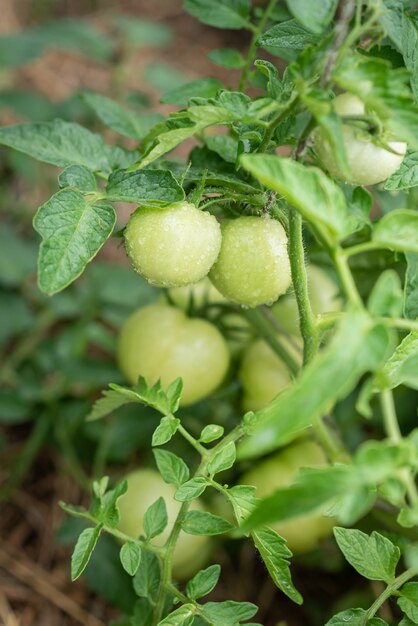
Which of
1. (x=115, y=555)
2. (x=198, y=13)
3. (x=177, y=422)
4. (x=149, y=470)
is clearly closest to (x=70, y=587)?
(x=115, y=555)

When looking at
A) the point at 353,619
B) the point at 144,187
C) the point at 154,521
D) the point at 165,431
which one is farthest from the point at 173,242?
Answer: the point at 353,619

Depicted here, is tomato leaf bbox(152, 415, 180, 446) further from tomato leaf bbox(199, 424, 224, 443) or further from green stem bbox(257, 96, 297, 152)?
green stem bbox(257, 96, 297, 152)

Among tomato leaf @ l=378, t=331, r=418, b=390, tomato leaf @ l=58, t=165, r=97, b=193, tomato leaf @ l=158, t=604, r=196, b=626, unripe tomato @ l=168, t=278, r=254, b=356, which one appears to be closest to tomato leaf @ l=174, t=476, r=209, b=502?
tomato leaf @ l=158, t=604, r=196, b=626

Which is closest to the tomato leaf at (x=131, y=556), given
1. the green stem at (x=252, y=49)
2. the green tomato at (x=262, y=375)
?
the green tomato at (x=262, y=375)

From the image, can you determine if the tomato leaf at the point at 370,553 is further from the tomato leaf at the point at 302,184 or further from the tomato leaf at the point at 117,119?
the tomato leaf at the point at 117,119

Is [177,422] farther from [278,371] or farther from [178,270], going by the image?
[278,371]
